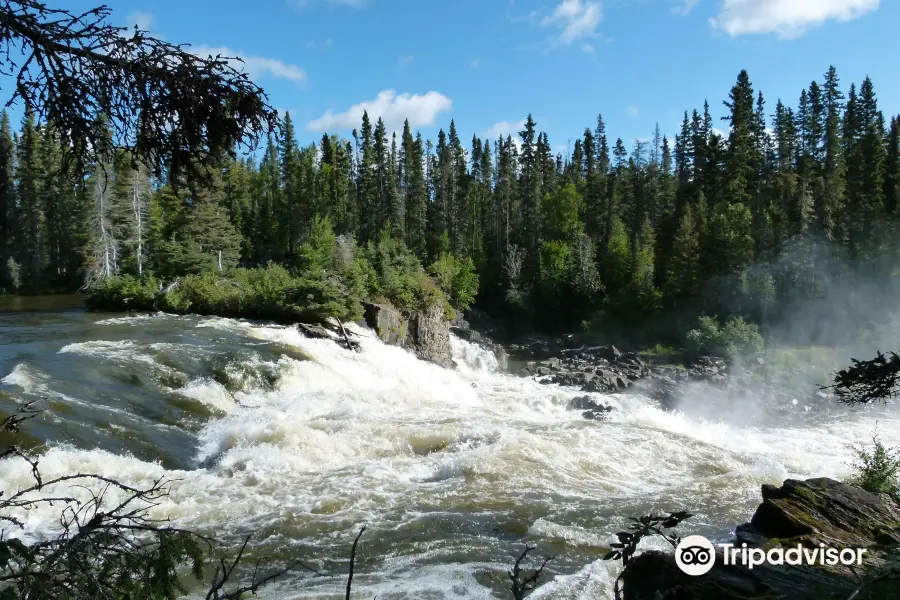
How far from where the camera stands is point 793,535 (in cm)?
659

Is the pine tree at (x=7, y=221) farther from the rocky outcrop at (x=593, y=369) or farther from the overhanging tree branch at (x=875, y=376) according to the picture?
the overhanging tree branch at (x=875, y=376)

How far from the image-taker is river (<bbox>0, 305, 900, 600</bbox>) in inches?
362

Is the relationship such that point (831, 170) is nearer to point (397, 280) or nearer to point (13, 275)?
point (397, 280)

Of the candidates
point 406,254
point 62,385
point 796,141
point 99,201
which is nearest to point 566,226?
point 406,254

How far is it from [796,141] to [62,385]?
242 ft

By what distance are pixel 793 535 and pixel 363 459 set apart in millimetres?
8737

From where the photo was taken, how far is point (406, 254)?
37.2 meters

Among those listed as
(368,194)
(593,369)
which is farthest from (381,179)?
(593,369)

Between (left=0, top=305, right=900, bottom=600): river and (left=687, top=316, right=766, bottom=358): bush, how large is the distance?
1256 cm

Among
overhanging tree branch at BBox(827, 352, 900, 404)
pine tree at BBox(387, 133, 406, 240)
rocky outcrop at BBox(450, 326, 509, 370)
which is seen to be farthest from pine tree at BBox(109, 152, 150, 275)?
overhanging tree branch at BBox(827, 352, 900, 404)

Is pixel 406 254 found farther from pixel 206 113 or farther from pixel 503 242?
pixel 206 113

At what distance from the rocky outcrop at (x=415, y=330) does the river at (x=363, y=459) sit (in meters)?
5.58

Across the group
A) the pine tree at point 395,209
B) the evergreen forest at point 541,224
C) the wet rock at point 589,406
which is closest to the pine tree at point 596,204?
the evergreen forest at point 541,224

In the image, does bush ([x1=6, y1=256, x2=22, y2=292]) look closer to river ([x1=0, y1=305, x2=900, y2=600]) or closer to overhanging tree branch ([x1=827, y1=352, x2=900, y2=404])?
river ([x1=0, y1=305, x2=900, y2=600])
